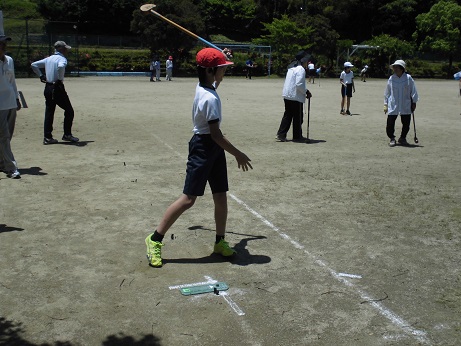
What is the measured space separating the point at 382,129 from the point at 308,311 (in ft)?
37.1

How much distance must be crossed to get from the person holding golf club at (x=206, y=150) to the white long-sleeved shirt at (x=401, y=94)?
8.08 m

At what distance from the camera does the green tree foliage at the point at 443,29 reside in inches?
2351

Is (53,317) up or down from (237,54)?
down

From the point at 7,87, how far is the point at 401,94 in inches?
335

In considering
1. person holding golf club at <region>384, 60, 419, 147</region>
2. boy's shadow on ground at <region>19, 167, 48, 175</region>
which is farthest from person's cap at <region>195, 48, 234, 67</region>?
person holding golf club at <region>384, 60, 419, 147</region>

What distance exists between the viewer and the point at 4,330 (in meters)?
3.96

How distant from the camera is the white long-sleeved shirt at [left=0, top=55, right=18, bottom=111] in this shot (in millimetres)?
8172

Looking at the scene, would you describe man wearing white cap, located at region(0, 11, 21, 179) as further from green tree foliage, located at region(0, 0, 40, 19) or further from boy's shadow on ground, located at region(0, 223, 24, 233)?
green tree foliage, located at region(0, 0, 40, 19)

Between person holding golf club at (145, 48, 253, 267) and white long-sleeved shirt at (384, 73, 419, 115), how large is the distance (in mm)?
8076

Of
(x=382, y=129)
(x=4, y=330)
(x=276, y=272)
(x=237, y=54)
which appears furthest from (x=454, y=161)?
(x=237, y=54)

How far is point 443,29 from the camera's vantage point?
201ft

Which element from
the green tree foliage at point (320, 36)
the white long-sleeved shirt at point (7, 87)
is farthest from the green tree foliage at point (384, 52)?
the white long-sleeved shirt at point (7, 87)

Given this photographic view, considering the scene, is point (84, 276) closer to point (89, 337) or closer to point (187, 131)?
point (89, 337)

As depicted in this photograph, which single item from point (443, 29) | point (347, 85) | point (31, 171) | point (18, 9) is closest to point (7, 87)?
point (31, 171)
